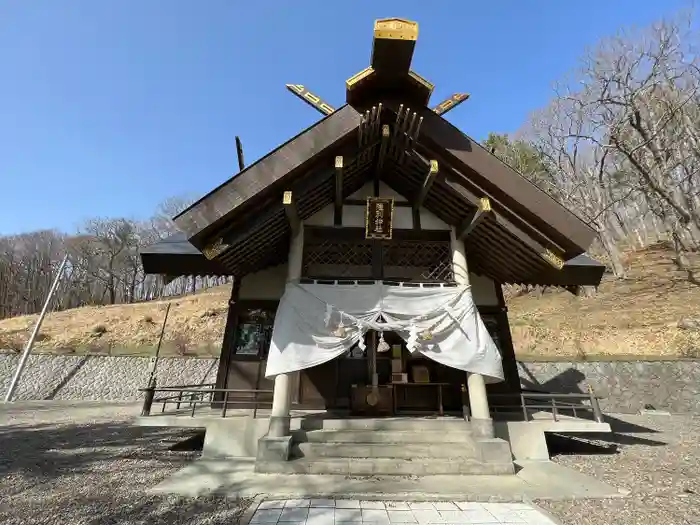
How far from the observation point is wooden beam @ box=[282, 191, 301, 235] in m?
5.83

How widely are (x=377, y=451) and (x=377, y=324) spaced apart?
6.70 ft

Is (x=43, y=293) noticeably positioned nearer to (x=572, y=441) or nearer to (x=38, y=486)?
(x=38, y=486)

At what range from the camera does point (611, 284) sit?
23.5 metres

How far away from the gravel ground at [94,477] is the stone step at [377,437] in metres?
1.78

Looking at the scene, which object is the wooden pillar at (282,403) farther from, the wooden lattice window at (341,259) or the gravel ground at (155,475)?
the gravel ground at (155,475)

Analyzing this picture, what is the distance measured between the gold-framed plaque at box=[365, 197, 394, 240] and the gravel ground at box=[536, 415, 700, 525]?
15.7 feet

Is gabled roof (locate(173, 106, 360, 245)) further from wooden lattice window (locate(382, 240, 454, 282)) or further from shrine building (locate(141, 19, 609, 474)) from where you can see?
wooden lattice window (locate(382, 240, 454, 282))

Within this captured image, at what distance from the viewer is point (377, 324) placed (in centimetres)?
621

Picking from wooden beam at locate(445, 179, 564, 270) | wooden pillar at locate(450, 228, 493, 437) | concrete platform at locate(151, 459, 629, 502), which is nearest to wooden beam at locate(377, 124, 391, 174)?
wooden beam at locate(445, 179, 564, 270)

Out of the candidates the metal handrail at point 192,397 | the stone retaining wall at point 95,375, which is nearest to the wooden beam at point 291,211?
the metal handrail at point 192,397

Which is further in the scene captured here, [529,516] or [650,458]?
[650,458]

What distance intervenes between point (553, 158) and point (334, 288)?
1061 inches

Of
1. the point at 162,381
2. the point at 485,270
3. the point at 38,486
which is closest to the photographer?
the point at 38,486

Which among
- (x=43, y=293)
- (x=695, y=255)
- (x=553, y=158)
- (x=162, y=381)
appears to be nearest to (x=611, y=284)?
(x=695, y=255)
